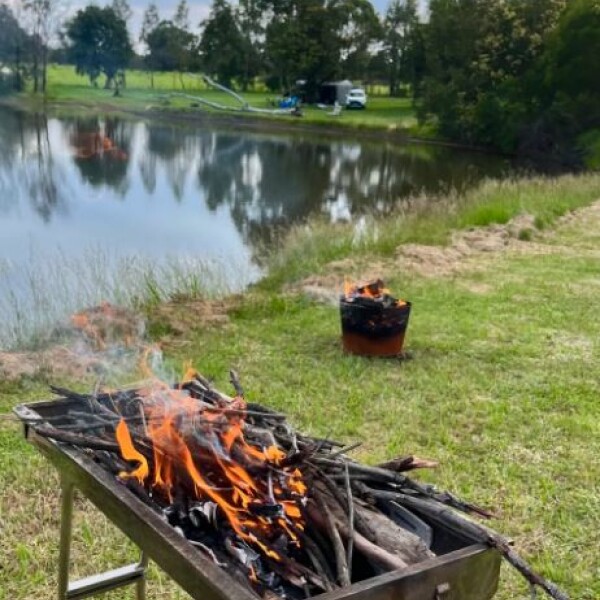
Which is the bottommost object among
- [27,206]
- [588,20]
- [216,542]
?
[27,206]

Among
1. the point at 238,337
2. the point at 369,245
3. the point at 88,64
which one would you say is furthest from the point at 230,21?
the point at 238,337

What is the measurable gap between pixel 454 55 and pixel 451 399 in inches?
1498

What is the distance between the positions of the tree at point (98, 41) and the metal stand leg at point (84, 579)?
32.2 meters

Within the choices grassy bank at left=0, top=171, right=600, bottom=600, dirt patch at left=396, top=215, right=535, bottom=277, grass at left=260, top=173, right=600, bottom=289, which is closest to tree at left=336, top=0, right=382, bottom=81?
grass at left=260, top=173, right=600, bottom=289

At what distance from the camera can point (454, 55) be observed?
4009 centimetres

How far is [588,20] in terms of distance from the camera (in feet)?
106

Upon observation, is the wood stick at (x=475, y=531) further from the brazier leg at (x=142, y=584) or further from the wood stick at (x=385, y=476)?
the brazier leg at (x=142, y=584)

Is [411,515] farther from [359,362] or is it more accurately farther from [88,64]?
[88,64]

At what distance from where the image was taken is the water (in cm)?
912

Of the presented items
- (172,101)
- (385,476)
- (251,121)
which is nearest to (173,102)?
(172,101)

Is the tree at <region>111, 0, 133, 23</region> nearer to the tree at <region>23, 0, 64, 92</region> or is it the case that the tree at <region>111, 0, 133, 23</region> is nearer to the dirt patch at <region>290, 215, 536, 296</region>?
the tree at <region>23, 0, 64, 92</region>

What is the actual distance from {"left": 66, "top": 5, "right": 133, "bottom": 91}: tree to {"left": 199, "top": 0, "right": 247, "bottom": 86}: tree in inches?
791

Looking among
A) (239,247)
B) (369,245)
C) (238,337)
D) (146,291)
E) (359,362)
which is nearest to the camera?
(359,362)

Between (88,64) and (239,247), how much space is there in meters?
27.0
